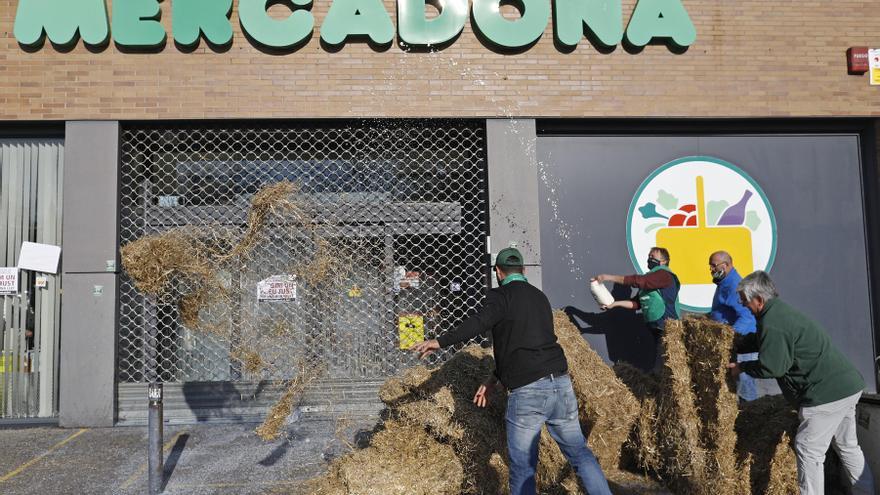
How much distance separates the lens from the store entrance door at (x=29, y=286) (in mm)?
7996

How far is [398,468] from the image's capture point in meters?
5.22

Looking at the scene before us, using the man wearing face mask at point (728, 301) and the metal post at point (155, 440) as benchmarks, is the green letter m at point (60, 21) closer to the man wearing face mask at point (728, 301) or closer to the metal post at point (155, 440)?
the metal post at point (155, 440)

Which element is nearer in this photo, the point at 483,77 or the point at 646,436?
the point at 646,436

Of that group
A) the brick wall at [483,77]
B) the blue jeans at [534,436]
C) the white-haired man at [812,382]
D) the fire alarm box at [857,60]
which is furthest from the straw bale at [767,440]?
the fire alarm box at [857,60]

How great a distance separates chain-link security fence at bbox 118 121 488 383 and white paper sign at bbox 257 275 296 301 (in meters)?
0.02

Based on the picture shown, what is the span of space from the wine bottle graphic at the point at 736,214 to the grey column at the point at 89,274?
7761mm

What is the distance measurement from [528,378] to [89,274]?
19.6 ft

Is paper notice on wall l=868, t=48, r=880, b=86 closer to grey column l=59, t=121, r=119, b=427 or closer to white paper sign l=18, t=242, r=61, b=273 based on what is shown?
grey column l=59, t=121, r=119, b=427

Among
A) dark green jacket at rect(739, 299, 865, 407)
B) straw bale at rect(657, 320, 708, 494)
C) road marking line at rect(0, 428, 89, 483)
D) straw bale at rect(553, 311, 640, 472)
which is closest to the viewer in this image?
dark green jacket at rect(739, 299, 865, 407)

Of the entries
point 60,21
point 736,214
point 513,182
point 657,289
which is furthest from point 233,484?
point 736,214

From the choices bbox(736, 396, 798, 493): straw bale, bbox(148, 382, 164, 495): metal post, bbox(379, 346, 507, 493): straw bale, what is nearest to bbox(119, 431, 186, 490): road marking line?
bbox(148, 382, 164, 495): metal post

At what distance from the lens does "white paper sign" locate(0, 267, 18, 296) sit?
316 inches

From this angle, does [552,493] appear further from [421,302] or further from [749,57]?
[749,57]

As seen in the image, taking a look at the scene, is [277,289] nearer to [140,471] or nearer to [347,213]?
[347,213]
